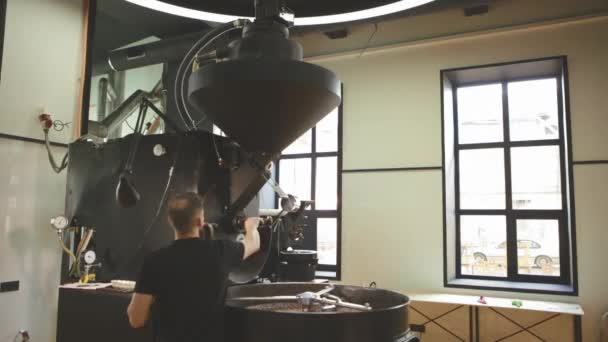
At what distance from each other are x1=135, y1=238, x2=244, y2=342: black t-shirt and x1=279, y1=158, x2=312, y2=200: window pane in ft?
12.7

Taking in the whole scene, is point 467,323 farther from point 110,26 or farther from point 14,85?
point 110,26

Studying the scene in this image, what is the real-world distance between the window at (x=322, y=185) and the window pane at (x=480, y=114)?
134 cm

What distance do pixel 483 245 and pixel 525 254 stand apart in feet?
1.31

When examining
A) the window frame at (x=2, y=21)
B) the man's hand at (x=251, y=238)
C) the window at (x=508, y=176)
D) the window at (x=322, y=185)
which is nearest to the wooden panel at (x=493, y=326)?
the window at (x=508, y=176)

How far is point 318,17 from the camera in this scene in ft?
4.14

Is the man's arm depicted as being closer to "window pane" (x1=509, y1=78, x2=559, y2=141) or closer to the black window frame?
the black window frame

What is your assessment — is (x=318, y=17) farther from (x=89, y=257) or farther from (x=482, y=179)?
(x=482, y=179)

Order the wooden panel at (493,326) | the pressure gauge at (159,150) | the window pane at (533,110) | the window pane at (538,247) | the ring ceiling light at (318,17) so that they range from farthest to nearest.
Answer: the window pane at (533,110) → the window pane at (538,247) → the wooden panel at (493,326) → the pressure gauge at (159,150) → the ring ceiling light at (318,17)

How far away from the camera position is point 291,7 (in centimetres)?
127

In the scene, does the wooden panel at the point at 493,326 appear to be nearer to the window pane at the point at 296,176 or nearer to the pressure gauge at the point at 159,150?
the window pane at the point at 296,176

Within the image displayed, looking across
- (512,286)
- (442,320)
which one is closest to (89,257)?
(442,320)

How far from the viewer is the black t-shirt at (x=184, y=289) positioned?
1643 millimetres

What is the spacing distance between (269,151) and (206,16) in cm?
45

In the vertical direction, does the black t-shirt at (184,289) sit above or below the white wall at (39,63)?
below
